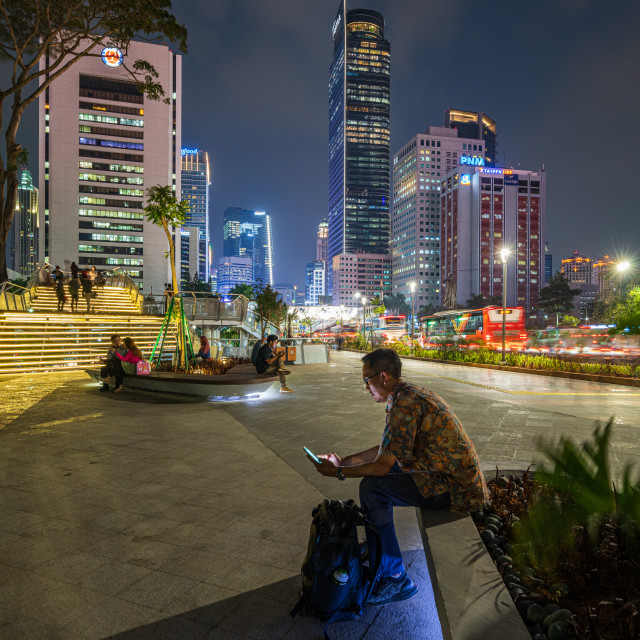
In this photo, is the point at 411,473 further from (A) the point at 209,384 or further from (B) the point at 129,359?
(B) the point at 129,359

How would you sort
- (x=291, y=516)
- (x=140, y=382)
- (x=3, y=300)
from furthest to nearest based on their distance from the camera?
(x=3, y=300)
(x=140, y=382)
(x=291, y=516)

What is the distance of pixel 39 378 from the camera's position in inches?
559

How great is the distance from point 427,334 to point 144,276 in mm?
71540

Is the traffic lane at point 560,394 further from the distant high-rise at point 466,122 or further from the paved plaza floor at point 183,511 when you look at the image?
the distant high-rise at point 466,122

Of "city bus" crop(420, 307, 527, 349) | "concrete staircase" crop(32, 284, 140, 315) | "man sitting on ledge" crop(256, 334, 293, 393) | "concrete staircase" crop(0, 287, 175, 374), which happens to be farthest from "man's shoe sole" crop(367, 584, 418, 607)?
"city bus" crop(420, 307, 527, 349)

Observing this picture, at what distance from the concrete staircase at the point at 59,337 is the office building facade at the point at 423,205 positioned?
132m

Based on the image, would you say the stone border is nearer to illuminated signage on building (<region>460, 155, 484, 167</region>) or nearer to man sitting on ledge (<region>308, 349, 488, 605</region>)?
man sitting on ledge (<region>308, 349, 488, 605</region>)

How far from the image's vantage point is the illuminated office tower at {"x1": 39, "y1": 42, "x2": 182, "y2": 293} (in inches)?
3354

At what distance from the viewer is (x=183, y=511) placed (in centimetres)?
379

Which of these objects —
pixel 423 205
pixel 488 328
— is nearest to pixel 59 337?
pixel 488 328

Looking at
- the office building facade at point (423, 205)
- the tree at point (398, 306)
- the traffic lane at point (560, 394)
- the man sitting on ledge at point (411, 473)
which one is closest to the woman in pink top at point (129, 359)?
the traffic lane at point (560, 394)

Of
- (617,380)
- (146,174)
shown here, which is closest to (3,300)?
(617,380)

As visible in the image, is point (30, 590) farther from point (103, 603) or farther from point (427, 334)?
point (427, 334)

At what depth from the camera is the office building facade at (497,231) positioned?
410 feet
